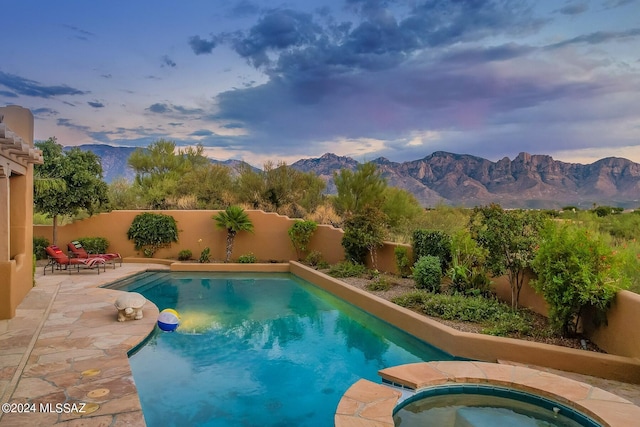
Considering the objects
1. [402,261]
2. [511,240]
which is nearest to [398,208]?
[402,261]

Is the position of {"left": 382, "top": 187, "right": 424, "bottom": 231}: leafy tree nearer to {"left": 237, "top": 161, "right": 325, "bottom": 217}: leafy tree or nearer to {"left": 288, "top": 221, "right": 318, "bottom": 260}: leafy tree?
{"left": 237, "top": 161, "right": 325, "bottom": 217}: leafy tree

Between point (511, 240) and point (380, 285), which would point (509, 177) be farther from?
point (511, 240)

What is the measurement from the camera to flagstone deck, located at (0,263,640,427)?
407cm

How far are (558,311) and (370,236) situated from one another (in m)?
6.19

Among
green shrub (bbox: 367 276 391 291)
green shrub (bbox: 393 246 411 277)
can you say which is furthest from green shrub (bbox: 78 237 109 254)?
green shrub (bbox: 393 246 411 277)

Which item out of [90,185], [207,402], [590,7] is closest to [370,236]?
[207,402]

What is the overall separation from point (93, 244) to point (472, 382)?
1468cm

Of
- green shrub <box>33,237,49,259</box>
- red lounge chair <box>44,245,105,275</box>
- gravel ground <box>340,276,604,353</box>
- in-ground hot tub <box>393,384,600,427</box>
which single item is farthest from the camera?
green shrub <box>33,237,49,259</box>

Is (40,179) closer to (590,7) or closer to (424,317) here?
(424,317)

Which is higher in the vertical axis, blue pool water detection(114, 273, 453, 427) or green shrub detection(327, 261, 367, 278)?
green shrub detection(327, 261, 367, 278)

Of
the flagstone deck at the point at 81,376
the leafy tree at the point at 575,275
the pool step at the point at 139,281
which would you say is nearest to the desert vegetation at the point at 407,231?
the leafy tree at the point at 575,275

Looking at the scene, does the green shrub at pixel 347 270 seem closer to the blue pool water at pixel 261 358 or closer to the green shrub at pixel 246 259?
the blue pool water at pixel 261 358

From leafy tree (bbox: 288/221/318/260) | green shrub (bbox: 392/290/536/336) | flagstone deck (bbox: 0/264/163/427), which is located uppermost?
leafy tree (bbox: 288/221/318/260)

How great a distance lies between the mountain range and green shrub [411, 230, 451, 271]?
1038 inches
